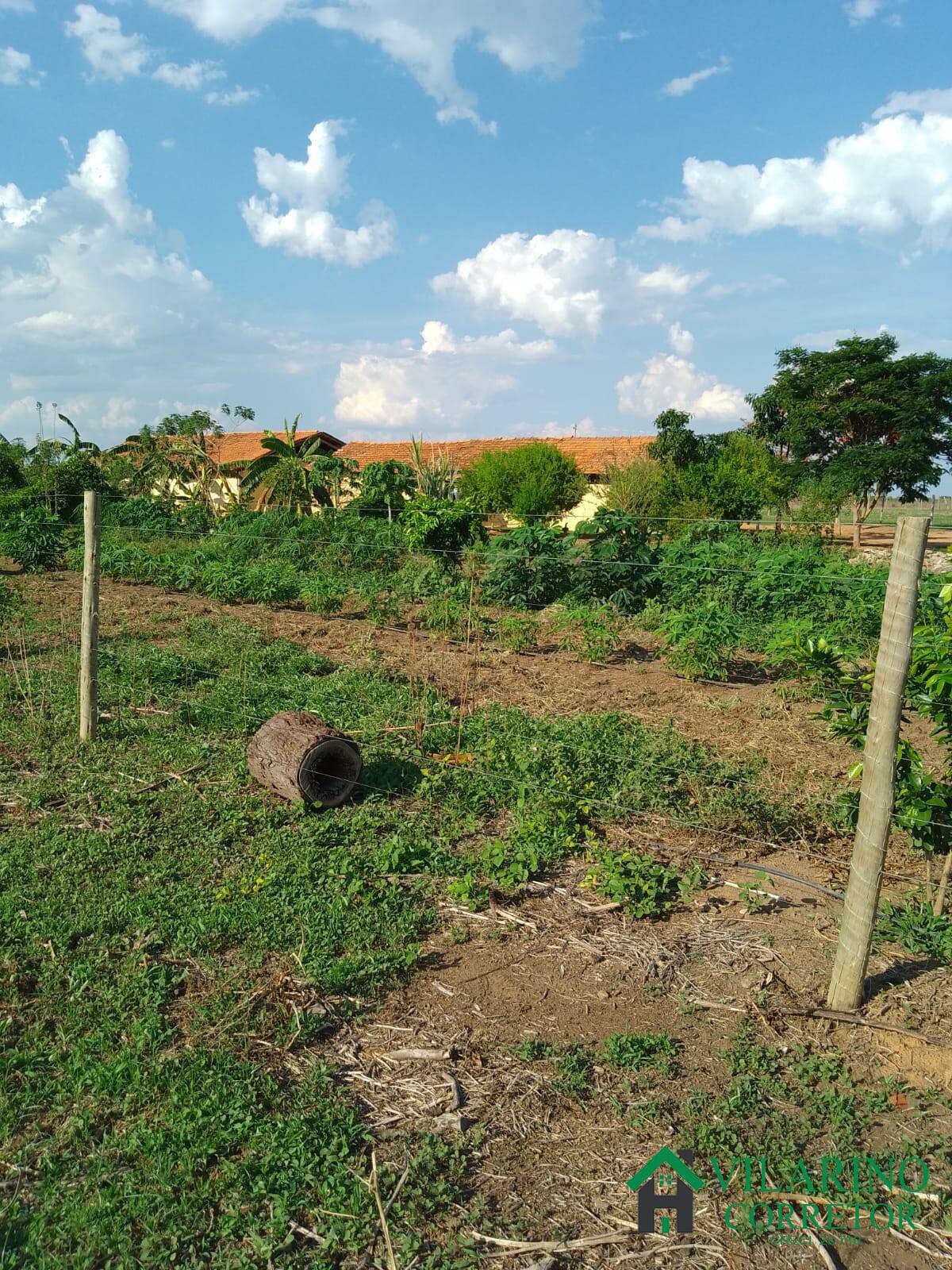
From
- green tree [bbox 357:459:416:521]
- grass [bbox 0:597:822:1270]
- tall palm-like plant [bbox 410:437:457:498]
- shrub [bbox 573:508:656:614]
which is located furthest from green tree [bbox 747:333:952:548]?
grass [bbox 0:597:822:1270]

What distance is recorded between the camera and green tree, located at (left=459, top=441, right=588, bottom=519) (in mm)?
32844

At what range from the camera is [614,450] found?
42.1m

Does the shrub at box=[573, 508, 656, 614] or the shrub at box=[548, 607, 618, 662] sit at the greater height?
the shrub at box=[573, 508, 656, 614]

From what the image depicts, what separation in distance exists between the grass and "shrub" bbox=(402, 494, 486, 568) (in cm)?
794

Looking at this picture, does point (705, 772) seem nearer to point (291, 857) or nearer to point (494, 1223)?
point (291, 857)

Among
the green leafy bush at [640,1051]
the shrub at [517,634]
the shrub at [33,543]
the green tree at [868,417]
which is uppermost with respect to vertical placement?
the green tree at [868,417]

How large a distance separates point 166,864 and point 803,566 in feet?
32.2

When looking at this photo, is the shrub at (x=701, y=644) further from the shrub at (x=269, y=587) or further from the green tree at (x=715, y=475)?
the green tree at (x=715, y=475)

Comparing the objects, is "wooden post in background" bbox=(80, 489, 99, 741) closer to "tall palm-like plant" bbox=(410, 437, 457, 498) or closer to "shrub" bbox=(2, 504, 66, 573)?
"shrub" bbox=(2, 504, 66, 573)

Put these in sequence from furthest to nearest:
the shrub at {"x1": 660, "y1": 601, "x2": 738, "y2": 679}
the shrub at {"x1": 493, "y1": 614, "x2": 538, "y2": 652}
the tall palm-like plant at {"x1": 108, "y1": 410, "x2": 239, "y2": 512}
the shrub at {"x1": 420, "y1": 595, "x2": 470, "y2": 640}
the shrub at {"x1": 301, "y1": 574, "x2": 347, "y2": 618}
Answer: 1. the tall palm-like plant at {"x1": 108, "y1": 410, "x2": 239, "y2": 512}
2. the shrub at {"x1": 301, "y1": 574, "x2": 347, "y2": 618}
3. the shrub at {"x1": 420, "y1": 595, "x2": 470, "y2": 640}
4. the shrub at {"x1": 493, "y1": 614, "x2": 538, "y2": 652}
5. the shrub at {"x1": 660, "y1": 601, "x2": 738, "y2": 679}

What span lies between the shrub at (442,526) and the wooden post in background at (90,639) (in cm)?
901

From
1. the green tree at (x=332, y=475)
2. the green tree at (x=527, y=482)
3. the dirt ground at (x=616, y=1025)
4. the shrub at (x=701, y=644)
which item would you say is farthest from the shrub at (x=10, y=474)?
the dirt ground at (x=616, y=1025)

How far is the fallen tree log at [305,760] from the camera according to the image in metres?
5.57

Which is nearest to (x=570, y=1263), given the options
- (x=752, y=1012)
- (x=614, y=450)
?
(x=752, y=1012)
